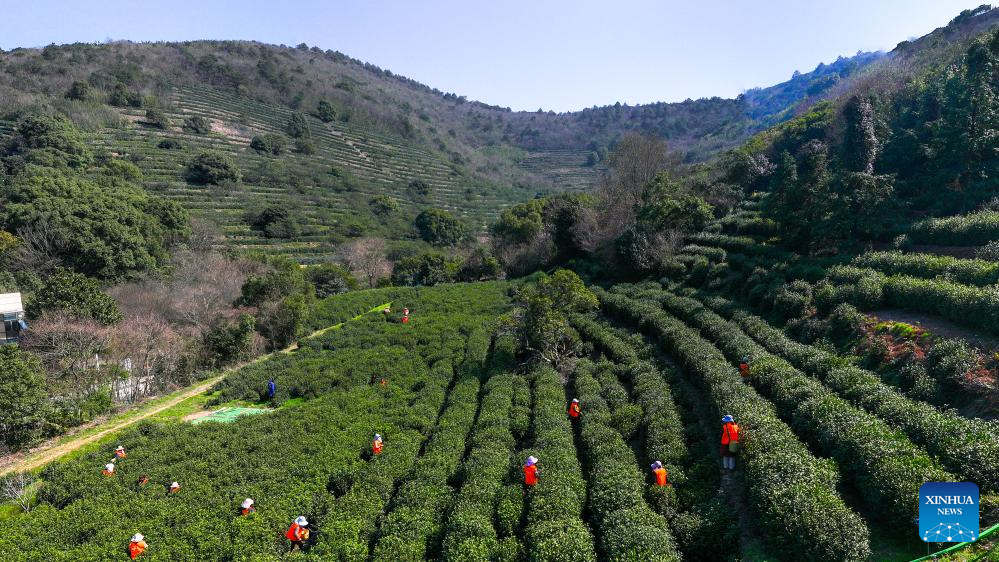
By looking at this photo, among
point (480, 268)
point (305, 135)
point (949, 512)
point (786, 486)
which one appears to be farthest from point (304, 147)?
point (949, 512)

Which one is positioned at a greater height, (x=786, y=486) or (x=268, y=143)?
(x=268, y=143)

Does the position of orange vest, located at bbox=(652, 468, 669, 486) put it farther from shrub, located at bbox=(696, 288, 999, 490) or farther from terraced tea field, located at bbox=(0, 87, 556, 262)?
terraced tea field, located at bbox=(0, 87, 556, 262)

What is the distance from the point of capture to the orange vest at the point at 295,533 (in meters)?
12.9

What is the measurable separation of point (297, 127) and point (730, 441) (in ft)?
325

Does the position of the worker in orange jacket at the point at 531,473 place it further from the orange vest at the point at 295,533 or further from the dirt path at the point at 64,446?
the dirt path at the point at 64,446

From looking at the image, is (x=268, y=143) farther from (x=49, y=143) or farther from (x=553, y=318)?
(x=553, y=318)

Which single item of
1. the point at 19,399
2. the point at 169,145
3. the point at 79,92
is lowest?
the point at 19,399

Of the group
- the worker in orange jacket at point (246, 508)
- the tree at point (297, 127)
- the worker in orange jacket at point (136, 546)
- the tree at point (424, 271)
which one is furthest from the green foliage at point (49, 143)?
the worker in orange jacket at point (246, 508)

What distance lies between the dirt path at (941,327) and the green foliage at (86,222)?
5171cm

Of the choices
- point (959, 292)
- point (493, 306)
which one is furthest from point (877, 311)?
point (493, 306)

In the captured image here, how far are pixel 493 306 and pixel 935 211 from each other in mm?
29400

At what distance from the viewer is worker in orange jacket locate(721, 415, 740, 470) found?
13188 mm

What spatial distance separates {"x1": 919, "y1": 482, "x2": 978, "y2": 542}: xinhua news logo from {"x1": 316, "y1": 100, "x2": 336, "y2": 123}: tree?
380ft

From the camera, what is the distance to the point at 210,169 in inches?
2475
